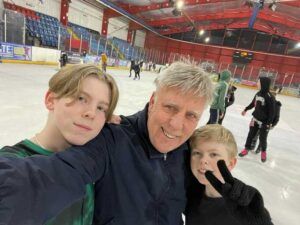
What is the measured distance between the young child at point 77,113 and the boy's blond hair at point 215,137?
55cm

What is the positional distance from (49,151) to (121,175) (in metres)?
0.28

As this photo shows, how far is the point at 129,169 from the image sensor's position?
92 centimetres

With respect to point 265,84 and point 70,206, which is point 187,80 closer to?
point 70,206

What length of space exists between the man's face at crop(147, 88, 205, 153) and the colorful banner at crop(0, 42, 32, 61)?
1063 cm

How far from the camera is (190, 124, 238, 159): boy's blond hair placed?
126 cm

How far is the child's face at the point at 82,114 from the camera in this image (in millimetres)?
915

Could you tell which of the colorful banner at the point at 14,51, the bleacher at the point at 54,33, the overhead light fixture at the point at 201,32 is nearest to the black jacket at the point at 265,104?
the colorful banner at the point at 14,51

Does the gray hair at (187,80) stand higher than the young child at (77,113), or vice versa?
the gray hair at (187,80)

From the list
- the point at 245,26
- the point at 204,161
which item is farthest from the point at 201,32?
the point at 204,161

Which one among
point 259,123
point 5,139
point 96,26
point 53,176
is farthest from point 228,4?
point 53,176

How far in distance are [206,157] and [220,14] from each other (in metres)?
21.5

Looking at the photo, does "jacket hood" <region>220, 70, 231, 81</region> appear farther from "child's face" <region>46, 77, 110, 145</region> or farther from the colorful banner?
the colorful banner

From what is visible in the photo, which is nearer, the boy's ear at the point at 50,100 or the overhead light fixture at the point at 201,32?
the boy's ear at the point at 50,100

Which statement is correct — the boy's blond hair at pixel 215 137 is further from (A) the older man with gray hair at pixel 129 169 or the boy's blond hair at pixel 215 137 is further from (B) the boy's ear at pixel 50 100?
(B) the boy's ear at pixel 50 100
